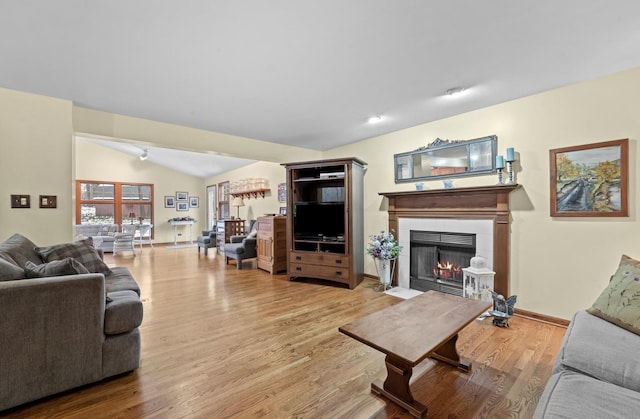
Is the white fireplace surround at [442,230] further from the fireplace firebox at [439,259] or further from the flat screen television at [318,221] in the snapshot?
the flat screen television at [318,221]

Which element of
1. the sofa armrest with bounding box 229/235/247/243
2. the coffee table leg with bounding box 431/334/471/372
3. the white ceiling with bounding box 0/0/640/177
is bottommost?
the coffee table leg with bounding box 431/334/471/372

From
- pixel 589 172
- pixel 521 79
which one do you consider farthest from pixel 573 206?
pixel 521 79

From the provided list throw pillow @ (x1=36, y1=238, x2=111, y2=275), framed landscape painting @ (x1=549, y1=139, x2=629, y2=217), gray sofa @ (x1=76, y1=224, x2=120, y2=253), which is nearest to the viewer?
framed landscape painting @ (x1=549, y1=139, x2=629, y2=217)

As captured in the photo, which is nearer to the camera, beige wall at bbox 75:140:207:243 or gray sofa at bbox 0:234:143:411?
gray sofa at bbox 0:234:143:411

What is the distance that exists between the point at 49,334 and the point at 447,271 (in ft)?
12.7

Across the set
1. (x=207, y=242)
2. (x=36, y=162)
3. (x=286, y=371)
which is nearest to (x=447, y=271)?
(x=286, y=371)

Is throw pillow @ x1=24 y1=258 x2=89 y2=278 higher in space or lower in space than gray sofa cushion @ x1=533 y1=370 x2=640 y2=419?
higher

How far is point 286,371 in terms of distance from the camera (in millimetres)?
1918

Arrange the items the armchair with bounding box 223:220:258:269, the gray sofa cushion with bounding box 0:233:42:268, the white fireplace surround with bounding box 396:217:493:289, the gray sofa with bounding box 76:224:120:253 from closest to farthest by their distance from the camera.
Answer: the gray sofa cushion with bounding box 0:233:42:268 → the white fireplace surround with bounding box 396:217:493:289 → the armchair with bounding box 223:220:258:269 → the gray sofa with bounding box 76:224:120:253

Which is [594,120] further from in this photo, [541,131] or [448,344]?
[448,344]

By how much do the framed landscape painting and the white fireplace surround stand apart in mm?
654

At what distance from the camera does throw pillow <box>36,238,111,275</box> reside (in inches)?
96.9

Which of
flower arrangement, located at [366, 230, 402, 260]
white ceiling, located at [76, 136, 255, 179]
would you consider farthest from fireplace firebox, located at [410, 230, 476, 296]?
white ceiling, located at [76, 136, 255, 179]

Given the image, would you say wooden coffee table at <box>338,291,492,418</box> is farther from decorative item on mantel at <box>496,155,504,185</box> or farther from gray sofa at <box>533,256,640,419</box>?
decorative item on mantel at <box>496,155,504,185</box>
